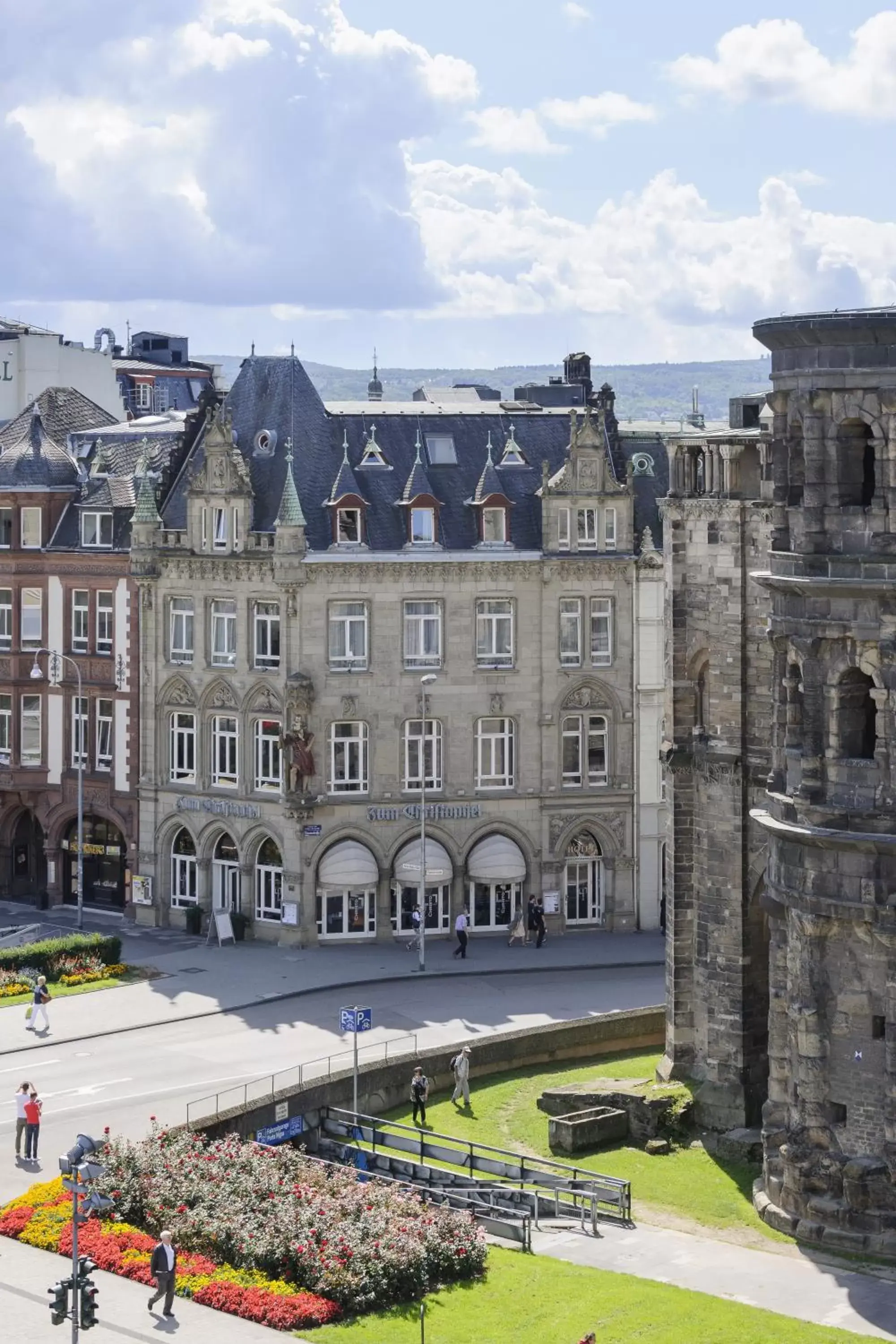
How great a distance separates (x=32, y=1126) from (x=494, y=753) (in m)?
33.5

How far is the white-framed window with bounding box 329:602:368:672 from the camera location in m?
89.9

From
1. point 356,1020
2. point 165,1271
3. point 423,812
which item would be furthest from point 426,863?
point 165,1271

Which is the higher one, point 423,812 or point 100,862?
point 423,812

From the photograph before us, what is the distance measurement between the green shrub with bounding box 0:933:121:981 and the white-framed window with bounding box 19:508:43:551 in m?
20.1

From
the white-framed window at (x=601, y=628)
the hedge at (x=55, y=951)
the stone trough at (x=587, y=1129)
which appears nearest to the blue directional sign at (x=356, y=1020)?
the stone trough at (x=587, y=1129)

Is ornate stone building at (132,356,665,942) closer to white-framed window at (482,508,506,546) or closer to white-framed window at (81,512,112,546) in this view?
white-framed window at (482,508,506,546)

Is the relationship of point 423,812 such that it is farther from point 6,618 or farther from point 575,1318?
point 575,1318

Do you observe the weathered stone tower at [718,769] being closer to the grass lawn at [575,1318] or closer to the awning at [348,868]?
the grass lawn at [575,1318]

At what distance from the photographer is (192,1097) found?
2657 inches

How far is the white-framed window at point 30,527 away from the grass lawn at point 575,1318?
52476mm

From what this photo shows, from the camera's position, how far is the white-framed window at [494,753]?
301ft

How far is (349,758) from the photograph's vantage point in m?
90.4

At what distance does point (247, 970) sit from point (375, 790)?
8649 mm

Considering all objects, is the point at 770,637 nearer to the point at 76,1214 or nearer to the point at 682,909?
the point at 682,909
